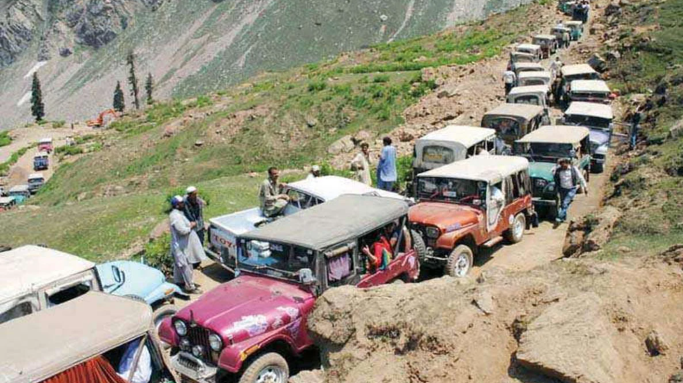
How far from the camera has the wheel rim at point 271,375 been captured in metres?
7.72

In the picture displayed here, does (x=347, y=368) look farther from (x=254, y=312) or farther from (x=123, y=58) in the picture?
(x=123, y=58)

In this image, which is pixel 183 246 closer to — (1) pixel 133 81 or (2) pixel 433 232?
(2) pixel 433 232

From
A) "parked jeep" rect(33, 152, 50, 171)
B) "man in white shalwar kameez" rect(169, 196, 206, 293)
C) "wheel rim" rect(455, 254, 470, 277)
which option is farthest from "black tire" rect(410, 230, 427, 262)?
"parked jeep" rect(33, 152, 50, 171)

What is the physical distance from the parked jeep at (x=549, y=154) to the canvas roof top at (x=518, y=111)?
1.78 meters

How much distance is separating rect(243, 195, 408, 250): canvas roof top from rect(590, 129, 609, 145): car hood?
39.5 ft

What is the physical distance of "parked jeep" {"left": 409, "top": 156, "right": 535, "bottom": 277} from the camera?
1162 cm

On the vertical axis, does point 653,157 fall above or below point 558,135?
below

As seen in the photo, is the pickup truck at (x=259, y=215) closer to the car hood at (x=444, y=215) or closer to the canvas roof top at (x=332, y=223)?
the car hood at (x=444, y=215)

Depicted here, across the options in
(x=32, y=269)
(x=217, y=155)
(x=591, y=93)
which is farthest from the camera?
(x=217, y=155)

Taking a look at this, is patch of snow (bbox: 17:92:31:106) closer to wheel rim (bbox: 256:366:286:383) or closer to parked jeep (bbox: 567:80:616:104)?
parked jeep (bbox: 567:80:616:104)

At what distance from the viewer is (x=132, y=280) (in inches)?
405

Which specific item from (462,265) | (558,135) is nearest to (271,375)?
(462,265)

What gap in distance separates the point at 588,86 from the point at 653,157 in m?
8.86

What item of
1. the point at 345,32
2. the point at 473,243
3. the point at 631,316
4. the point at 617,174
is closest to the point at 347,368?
the point at 631,316
